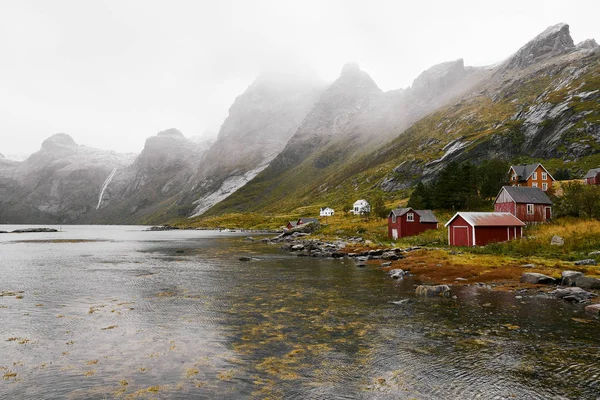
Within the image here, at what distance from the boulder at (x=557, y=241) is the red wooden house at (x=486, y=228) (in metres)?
9.69

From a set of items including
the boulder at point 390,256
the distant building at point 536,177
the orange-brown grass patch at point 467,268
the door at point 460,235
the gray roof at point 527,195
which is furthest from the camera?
the distant building at point 536,177

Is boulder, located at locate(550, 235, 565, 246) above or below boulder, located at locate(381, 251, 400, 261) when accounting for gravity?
above

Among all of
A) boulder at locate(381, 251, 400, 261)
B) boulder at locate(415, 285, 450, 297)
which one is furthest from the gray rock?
boulder at locate(381, 251, 400, 261)

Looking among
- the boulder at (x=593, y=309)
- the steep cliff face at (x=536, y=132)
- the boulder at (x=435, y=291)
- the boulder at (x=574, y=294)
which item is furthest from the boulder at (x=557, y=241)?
the steep cliff face at (x=536, y=132)

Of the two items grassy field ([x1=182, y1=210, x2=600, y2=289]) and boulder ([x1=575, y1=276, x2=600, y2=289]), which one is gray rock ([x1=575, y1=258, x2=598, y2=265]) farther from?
boulder ([x1=575, y1=276, x2=600, y2=289])

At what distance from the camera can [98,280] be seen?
4588cm

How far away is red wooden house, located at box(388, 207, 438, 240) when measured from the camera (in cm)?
8181

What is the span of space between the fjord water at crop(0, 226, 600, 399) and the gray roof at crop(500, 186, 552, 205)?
146 feet

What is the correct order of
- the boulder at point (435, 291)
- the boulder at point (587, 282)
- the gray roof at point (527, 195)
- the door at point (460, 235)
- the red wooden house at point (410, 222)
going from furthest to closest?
the red wooden house at point (410, 222), the gray roof at point (527, 195), the door at point (460, 235), the boulder at point (435, 291), the boulder at point (587, 282)

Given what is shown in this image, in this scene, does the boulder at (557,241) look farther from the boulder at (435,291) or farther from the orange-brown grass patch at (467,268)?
the boulder at (435,291)

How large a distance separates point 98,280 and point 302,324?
32680 mm

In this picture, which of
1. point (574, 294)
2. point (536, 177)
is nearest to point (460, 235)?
point (574, 294)

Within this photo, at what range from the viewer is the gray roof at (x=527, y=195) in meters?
70.4

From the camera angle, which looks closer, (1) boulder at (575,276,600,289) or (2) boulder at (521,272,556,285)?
(1) boulder at (575,276,600,289)
